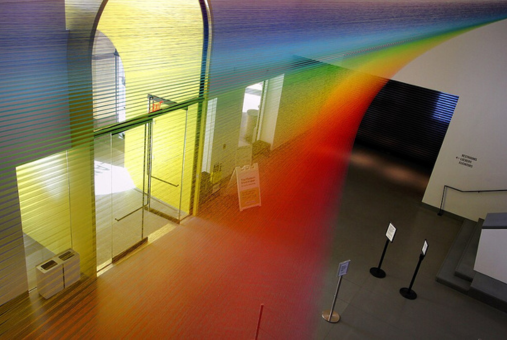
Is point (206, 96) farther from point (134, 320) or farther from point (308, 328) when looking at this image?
point (308, 328)

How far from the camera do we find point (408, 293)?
4.76m

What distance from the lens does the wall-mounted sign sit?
82cm

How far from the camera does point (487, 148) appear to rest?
5.99 m

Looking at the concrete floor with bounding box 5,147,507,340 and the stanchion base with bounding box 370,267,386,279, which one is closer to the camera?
the concrete floor with bounding box 5,147,507,340

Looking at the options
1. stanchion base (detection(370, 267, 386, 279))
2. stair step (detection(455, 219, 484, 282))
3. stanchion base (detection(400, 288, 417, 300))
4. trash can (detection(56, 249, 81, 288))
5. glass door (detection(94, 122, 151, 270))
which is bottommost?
stanchion base (detection(400, 288, 417, 300))

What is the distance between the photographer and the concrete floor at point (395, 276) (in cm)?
423

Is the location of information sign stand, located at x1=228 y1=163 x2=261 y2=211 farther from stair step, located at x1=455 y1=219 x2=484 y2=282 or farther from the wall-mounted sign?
stair step, located at x1=455 y1=219 x2=484 y2=282

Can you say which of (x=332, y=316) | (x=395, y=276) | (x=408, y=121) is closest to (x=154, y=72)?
(x=332, y=316)

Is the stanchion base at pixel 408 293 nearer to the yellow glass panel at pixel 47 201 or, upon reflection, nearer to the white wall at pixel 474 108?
the white wall at pixel 474 108

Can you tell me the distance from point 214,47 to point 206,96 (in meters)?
0.10

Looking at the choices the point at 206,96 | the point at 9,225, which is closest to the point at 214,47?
the point at 206,96

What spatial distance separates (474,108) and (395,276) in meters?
2.81

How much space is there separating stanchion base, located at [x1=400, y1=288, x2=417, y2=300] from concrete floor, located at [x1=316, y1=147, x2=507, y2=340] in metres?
0.05

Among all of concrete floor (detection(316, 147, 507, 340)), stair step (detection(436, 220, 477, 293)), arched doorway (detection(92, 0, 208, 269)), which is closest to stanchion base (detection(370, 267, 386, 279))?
concrete floor (detection(316, 147, 507, 340))
